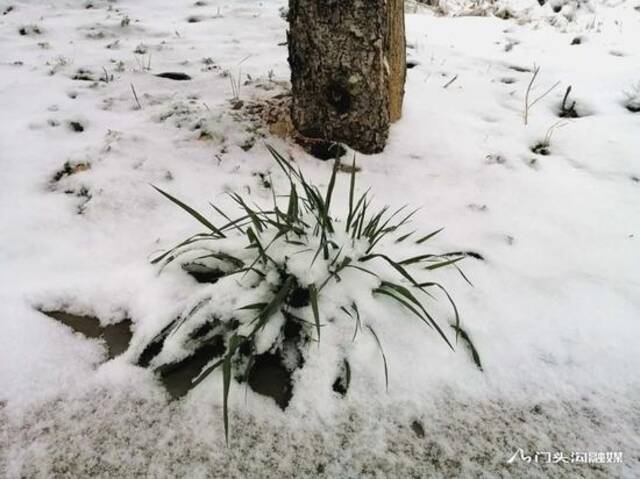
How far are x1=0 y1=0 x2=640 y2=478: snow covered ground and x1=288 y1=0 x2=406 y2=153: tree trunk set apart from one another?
16 centimetres

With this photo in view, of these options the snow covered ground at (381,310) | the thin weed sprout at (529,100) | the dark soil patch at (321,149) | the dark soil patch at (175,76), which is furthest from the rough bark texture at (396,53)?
the dark soil patch at (175,76)

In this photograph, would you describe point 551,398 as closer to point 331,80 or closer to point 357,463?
point 357,463

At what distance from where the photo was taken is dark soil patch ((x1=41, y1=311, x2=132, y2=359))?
1229 millimetres

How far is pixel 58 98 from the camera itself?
91.7 inches

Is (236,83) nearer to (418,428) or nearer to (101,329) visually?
(101,329)

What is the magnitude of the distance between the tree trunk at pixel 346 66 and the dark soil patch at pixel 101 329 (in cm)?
117

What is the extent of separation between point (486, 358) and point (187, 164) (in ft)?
4.65

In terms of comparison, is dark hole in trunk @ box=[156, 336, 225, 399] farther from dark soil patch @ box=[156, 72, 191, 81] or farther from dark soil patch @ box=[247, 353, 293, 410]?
dark soil patch @ box=[156, 72, 191, 81]

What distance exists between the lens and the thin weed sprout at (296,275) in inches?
46.4

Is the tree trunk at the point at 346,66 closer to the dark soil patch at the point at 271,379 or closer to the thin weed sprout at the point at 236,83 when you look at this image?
the thin weed sprout at the point at 236,83

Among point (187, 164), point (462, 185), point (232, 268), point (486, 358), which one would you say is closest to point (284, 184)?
point (187, 164)

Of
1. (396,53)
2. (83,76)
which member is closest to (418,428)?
(396,53)

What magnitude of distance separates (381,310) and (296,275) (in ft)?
0.92

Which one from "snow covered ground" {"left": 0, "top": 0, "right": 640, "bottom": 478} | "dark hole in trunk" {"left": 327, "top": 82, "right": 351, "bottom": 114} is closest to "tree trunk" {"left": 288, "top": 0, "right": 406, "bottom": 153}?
"dark hole in trunk" {"left": 327, "top": 82, "right": 351, "bottom": 114}
